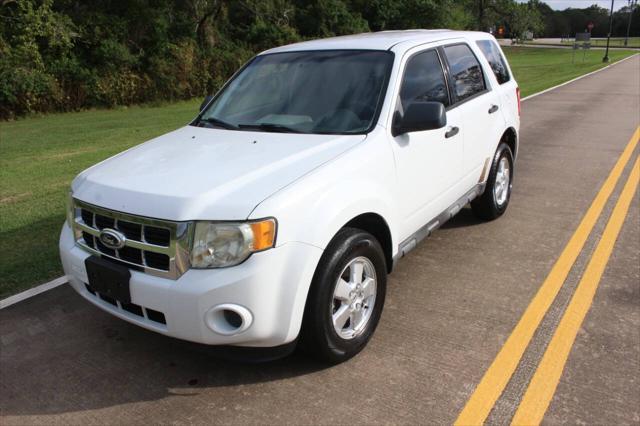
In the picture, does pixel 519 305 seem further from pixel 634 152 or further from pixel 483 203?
pixel 634 152

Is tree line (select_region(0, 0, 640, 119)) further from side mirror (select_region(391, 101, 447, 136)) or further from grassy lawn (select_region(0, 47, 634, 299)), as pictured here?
side mirror (select_region(391, 101, 447, 136))

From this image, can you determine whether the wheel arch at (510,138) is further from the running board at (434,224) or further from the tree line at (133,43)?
the tree line at (133,43)

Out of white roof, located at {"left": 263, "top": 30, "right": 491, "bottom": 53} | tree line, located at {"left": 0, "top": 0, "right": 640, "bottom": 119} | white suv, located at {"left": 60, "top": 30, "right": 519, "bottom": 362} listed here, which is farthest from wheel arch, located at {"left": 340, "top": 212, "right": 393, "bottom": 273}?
tree line, located at {"left": 0, "top": 0, "right": 640, "bottom": 119}

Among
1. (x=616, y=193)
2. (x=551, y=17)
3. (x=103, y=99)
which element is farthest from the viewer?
(x=551, y=17)

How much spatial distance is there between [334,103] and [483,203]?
242cm

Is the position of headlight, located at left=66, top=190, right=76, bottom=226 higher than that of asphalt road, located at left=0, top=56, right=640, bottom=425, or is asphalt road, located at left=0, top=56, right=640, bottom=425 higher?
headlight, located at left=66, top=190, right=76, bottom=226

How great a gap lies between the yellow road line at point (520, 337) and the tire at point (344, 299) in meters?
0.75

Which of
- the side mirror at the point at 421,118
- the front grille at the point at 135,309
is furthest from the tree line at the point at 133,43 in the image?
the side mirror at the point at 421,118

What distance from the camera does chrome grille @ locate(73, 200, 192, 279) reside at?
282 cm

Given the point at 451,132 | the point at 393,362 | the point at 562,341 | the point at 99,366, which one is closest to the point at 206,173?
the point at 99,366

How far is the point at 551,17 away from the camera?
132m

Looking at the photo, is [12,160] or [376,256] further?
[12,160]

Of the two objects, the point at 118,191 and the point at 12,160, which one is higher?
the point at 118,191

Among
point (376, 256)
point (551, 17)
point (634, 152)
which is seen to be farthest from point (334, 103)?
point (551, 17)
